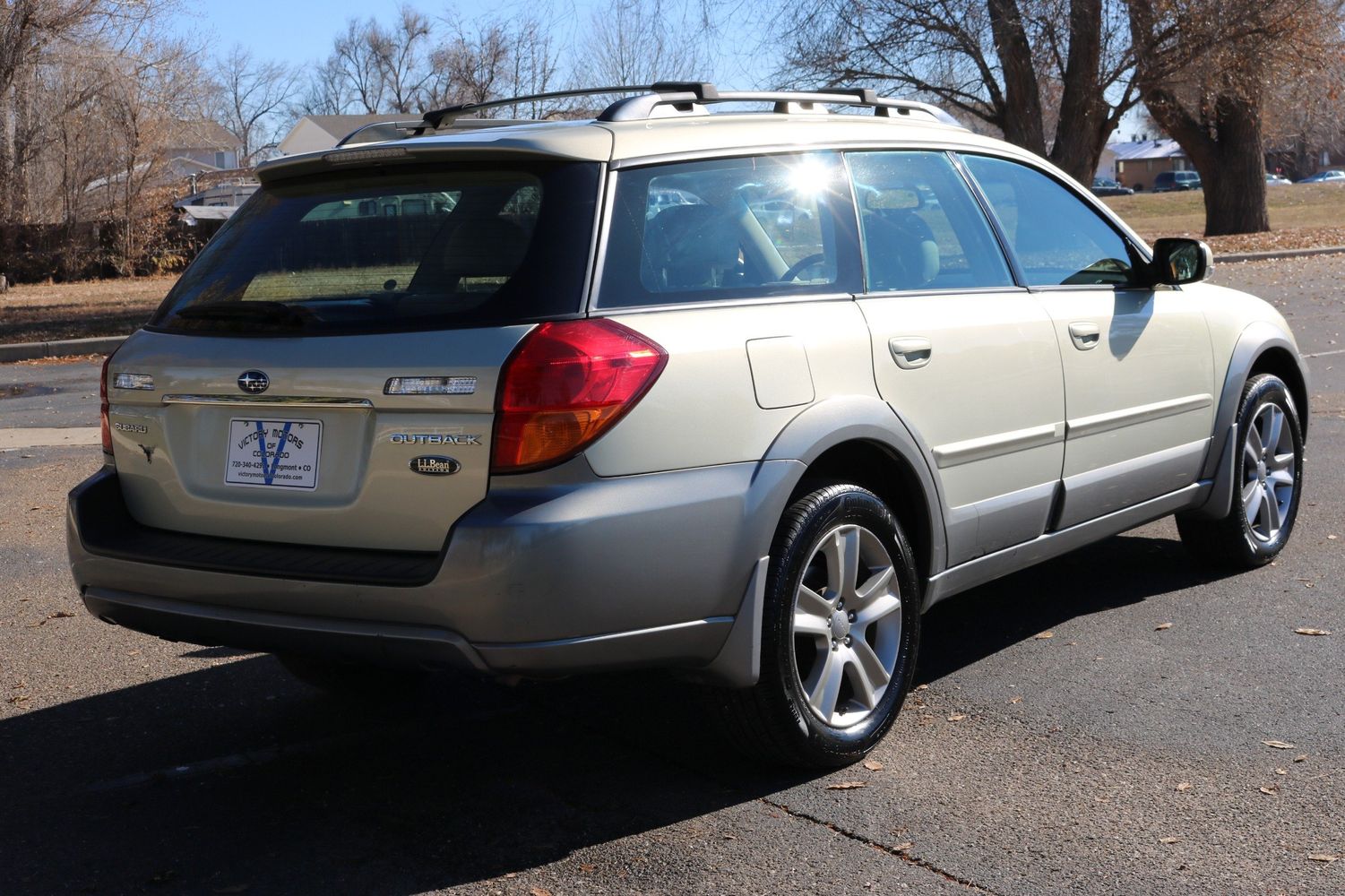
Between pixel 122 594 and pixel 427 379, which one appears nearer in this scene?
pixel 427 379

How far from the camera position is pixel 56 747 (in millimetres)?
4457

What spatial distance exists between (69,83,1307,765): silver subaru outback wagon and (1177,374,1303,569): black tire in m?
1.37

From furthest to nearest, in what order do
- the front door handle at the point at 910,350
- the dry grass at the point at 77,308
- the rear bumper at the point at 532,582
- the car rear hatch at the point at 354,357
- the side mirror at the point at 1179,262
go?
the dry grass at the point at 77,308 < the side mirror at the point at 1179,262 < the front door handle at the point at 910,350 < the car rear hatch at the point at 354,357 < the rear bumper at the point at 532,582

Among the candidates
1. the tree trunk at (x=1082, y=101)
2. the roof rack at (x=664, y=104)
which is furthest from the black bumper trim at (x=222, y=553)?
the tree trunk at (x=1082, y=101)

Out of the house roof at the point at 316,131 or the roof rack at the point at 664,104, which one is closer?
the roof rack at the point at 664,104

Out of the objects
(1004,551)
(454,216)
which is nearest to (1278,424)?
(1004,551)

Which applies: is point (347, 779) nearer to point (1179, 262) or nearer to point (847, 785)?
point (847, 785)

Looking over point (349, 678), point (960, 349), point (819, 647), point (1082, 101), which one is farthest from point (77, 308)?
point (819, 647)

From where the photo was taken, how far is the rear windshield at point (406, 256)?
358cm

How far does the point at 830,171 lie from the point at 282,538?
1896mm

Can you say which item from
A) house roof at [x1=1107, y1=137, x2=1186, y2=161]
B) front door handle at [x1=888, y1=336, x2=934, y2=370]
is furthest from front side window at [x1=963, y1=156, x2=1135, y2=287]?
house roof at [x1=1107, y1=137, x2=1186, y2=161]

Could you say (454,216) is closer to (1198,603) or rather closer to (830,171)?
(830,171)

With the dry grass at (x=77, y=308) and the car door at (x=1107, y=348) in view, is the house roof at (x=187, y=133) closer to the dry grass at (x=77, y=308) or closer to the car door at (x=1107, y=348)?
the dry grass at (x=77, y=308)

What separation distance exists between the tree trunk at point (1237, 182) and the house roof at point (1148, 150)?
103 meters
